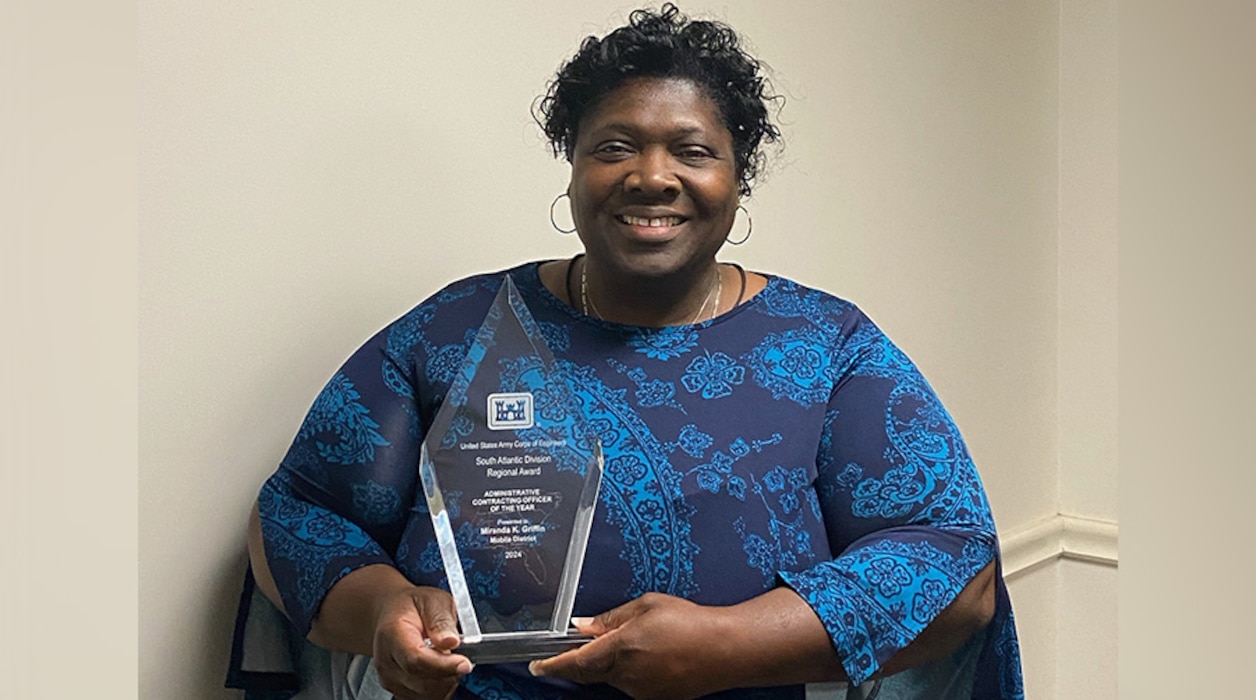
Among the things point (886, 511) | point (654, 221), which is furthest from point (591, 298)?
point (886, 511)

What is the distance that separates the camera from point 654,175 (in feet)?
4.70

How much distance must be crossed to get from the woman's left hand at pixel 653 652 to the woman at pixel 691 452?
1 cm

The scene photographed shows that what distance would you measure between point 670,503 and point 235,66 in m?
0.72

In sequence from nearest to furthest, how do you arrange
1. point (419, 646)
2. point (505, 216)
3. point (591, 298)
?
point (419, 646) → point (591, 298) → point (505, 216)

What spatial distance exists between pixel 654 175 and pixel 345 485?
46 centimetres

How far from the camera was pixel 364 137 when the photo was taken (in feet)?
5.70

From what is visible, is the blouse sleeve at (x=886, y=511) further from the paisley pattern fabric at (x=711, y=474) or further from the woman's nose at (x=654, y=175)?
the woman's nose at (x=654, y=175)

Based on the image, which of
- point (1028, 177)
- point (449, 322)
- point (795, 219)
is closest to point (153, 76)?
point (449, 322)

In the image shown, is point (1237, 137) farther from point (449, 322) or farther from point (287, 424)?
point (287, 424)

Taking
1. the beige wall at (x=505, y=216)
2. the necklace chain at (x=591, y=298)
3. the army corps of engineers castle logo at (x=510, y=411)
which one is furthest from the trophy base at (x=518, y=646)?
the beige wall at (x=505, y=216)

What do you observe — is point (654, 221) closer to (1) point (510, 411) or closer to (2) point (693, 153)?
(2) point (693, 153)

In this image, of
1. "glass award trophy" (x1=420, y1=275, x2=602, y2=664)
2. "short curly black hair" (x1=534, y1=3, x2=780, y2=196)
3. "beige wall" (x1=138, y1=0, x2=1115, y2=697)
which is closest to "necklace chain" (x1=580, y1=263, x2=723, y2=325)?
"short curly black hair" (x1=534, y1=3, x2=780, y2=196)

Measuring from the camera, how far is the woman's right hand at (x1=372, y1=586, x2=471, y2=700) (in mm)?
1196

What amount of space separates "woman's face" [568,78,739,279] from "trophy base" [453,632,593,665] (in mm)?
408
